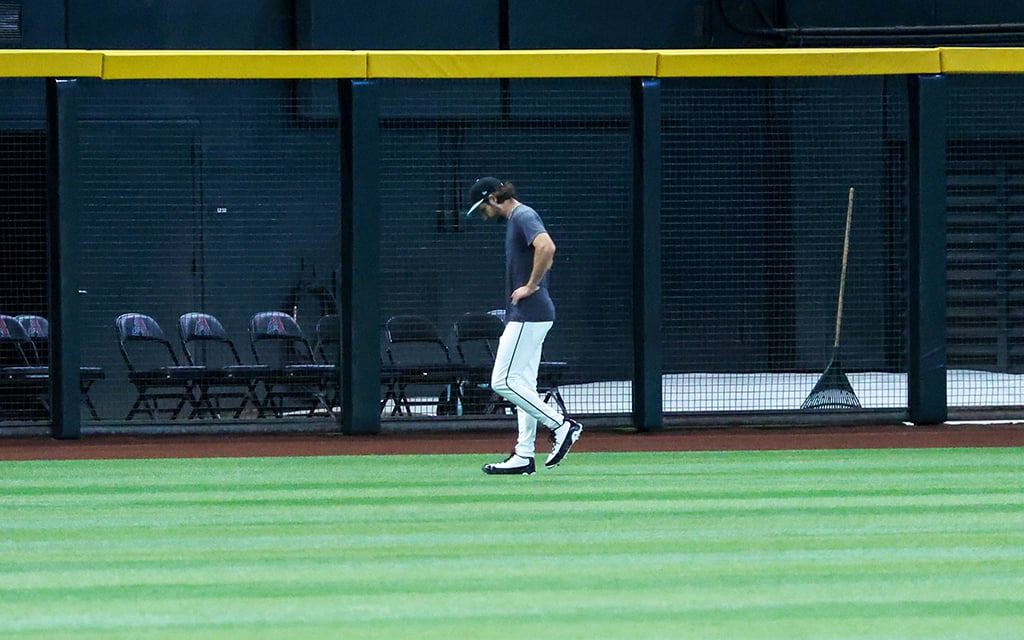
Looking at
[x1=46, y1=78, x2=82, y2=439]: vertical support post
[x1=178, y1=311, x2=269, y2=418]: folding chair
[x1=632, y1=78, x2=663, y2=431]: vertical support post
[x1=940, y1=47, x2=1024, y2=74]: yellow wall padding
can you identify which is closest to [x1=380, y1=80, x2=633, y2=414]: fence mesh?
[x1=178, y1=311, x2=269, y2=418]: folding chair

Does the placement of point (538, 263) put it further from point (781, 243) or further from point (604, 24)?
point (604, 24)

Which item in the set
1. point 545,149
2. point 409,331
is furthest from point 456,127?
point 409,331

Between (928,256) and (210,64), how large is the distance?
19.5 ft

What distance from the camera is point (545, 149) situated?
16.0 meters

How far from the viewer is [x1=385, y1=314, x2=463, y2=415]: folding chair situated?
1328cm

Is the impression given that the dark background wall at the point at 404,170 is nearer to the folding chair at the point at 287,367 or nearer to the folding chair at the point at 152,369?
the folding chair at the point at 152,369

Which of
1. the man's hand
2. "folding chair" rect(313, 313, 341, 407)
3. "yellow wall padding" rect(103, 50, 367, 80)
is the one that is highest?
"yellow wall padding" rect(103, 50, 367, 80)

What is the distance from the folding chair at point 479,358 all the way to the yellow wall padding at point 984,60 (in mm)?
4312

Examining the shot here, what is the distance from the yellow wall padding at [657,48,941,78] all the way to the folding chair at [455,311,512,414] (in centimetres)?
275

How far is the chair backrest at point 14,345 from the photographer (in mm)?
13430

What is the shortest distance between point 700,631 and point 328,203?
10817 millimetres

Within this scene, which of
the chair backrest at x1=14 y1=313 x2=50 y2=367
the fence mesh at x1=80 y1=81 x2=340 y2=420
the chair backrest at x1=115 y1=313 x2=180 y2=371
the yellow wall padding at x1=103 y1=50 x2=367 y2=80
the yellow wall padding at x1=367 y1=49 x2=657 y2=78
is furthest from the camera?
the fence mesh at x1=80 y1=81 x2=340 y2=420

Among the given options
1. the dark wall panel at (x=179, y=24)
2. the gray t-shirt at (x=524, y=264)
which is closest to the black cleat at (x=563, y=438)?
the gray t-shirt at (x=524, y=264)

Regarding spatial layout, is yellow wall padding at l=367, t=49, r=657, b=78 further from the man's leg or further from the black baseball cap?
the man's leg
